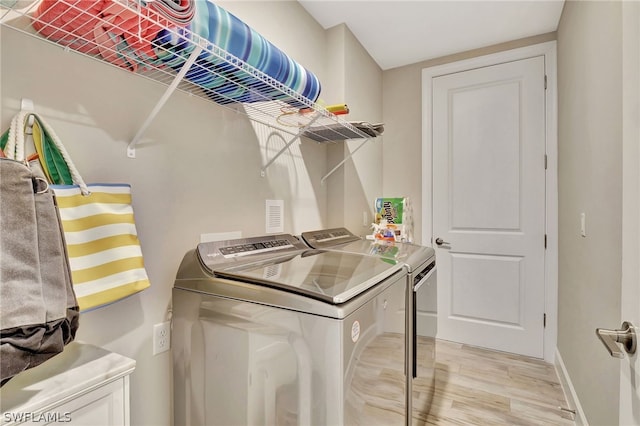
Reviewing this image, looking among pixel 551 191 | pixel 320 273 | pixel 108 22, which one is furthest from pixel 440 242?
pixel 108 22

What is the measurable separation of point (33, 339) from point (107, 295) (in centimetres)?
36

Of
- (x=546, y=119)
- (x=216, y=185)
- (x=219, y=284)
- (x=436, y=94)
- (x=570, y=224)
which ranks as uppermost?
(x=436, y=94)

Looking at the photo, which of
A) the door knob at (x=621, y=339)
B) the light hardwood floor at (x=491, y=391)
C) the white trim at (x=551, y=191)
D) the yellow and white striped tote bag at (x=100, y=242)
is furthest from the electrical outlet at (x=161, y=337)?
the white trim at (x=551, y=191)

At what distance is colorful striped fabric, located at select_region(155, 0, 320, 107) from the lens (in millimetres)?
919

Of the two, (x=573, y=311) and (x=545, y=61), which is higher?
(x=545, y=61)

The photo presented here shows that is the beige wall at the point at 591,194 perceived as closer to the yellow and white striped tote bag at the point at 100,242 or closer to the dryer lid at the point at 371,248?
the dryer lid at the point at 371,248

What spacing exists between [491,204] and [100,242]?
274 cm

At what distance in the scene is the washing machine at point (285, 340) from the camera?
913 mm

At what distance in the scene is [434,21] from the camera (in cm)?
232

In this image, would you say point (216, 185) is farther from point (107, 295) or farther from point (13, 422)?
point (13, 422)

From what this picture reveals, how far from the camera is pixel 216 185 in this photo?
4.79 ft

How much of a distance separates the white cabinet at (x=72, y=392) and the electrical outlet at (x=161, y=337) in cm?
36

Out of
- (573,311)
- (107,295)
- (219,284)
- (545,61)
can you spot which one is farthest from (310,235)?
(545,61)

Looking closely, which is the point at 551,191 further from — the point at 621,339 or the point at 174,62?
the point at 174,62
